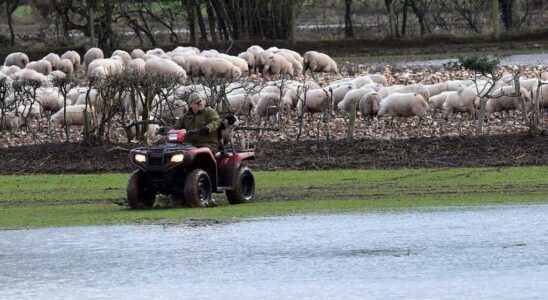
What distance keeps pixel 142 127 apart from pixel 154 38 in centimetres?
3962

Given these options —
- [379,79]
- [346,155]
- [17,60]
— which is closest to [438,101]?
[379,79]

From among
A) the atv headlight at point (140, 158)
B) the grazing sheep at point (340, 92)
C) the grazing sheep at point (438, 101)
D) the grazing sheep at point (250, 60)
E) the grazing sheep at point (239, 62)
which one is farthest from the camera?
the grazing sheep at point (250, 60)

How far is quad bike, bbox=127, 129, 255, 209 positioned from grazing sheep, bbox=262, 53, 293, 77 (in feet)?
94.1

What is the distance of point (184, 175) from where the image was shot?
19.6 meters

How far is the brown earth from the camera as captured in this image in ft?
82.8

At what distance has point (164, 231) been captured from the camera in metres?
17.5

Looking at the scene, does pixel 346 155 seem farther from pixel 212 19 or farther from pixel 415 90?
pixel 212 19

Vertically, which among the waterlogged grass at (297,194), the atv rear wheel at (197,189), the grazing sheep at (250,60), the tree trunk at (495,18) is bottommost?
the waterlogged grass at (297,194)

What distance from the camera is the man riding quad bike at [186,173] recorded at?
62.2 ft

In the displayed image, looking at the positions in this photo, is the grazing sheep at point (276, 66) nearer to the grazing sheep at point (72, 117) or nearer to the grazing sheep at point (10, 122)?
the grazing sheep at point (72, 117)

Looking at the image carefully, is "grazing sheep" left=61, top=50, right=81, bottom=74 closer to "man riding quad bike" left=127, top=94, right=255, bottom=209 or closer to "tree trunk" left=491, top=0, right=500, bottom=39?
"tree trunk" left=491, top=0, right=500, bottom=39

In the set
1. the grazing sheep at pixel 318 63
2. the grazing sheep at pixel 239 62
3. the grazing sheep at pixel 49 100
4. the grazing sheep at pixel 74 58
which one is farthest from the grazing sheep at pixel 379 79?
the grazing sheep at pixel 74 58

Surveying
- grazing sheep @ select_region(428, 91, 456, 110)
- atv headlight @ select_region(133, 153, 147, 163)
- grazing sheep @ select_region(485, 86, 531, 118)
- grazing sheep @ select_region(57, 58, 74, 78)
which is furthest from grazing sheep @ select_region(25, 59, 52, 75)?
atv headlight @ select_region(133, 153, 147, 163)

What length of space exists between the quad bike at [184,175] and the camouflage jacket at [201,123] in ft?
0.66
